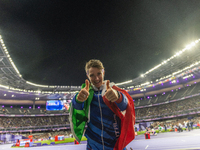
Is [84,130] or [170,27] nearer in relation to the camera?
[84,130]

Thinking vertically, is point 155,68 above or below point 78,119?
above

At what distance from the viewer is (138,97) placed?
174 ft

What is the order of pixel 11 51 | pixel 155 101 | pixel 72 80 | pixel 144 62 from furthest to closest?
pixel 155 101 → pixel 72 80 → pixel 144 62 → pixel 11 51

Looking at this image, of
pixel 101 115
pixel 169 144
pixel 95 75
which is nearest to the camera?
pixel 101 115

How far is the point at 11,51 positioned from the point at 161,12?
2098cm

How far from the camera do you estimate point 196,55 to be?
987 inches

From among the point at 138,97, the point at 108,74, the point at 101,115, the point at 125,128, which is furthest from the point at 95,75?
the point at 138,97

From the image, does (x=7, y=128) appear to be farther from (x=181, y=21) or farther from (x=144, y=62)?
(x=181, y=21)

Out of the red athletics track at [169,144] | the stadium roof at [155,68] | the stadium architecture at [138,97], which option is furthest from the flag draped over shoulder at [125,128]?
the stadium architecture at [138,97]

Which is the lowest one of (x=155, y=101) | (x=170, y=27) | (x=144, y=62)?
(x=155, y=101)

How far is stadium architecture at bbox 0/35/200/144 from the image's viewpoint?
29.3 m

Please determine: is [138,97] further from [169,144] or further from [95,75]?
[95,75]

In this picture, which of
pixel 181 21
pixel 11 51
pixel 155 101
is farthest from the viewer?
pixel 155 101

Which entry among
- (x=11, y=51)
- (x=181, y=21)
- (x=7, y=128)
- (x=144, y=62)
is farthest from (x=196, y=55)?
(x=7, y=128)
